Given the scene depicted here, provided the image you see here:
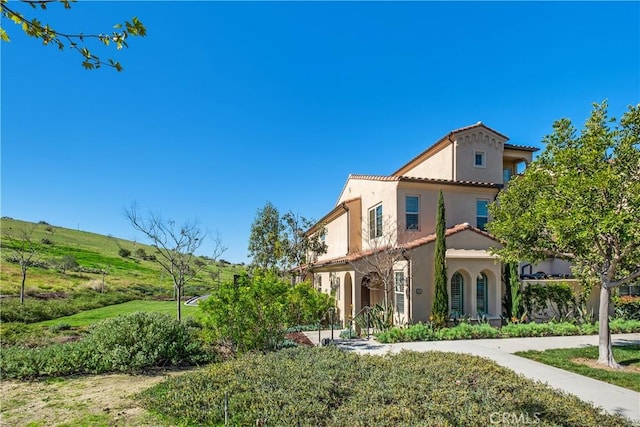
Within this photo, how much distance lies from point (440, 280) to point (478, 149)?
8.77m

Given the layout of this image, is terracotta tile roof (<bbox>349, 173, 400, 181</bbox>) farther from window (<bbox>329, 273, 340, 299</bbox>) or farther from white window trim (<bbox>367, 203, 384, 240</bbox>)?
window (<bbox>329, 273, 340, 299</bbox>)

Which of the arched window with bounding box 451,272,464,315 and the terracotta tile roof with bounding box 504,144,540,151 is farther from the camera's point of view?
the terracotta tile roof with bounding box 504,144,540,151

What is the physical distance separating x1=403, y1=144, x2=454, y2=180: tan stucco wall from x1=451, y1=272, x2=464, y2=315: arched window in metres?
5.68

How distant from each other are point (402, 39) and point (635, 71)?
8619mm

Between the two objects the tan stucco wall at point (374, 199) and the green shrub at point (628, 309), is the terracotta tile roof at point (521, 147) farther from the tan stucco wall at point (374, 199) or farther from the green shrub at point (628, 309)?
the green shrub at point (628, 309)

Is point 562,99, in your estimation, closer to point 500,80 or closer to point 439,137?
point 500,80

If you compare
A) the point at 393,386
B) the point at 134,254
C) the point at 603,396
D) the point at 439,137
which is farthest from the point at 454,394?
the point at 134,254

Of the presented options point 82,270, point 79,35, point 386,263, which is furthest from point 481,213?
point 82,270

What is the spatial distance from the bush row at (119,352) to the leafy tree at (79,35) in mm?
9249

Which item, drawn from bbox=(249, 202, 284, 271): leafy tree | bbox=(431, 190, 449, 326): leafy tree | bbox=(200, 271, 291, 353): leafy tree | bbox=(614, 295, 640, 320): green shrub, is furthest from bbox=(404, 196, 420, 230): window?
bbox=(249, 202, 284, 271): leafy tree

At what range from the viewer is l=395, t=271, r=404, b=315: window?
1644cm

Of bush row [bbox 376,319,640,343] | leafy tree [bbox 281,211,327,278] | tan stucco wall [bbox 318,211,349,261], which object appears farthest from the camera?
leafy tree [bbox 281,211,327,278]

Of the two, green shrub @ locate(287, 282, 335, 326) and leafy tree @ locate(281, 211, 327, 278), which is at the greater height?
leafy tree @ locate(281, 211, 327, 278)

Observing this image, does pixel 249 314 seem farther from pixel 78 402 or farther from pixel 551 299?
pixel 551 299
